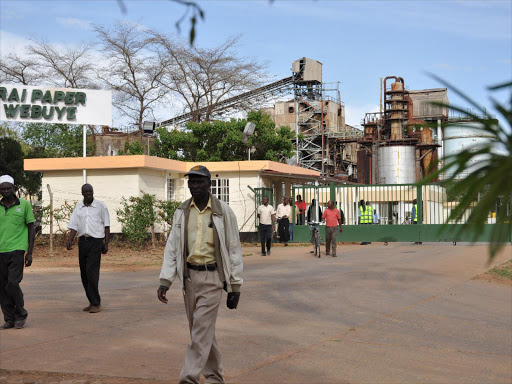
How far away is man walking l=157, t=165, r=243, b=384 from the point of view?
5.72 m

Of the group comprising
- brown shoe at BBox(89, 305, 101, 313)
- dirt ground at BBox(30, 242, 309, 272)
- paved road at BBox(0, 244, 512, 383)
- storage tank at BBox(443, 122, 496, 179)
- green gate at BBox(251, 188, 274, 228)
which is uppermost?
green gate at BBox(251, 188, 274, 228)

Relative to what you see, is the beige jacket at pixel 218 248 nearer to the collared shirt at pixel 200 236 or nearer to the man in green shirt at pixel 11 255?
the collared shirt at pixel 200 236

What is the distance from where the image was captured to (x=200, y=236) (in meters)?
5.79

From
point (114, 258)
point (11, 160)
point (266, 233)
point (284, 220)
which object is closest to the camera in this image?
point (114, 258)

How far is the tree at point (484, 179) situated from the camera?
133 cm

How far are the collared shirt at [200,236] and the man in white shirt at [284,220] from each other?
18889 millimetres

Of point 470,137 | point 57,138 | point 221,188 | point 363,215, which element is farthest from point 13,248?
point 57,138

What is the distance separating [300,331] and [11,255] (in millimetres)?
3733

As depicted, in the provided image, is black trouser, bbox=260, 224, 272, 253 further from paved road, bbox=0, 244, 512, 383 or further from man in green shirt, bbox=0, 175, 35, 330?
man in green shirt, bbox=0, 175, 35, 330

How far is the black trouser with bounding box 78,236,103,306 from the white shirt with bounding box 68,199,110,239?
0.10 m

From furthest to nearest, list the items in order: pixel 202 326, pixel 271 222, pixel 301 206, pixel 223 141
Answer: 1. pixel 223 141
2. pixel 301 206
3. pixel 271 222
4. pixel 202 326

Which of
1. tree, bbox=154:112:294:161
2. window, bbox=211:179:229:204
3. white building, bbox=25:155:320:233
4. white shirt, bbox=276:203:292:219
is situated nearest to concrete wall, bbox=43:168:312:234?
white building, bbox=25:155:320:233

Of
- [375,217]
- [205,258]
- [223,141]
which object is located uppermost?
[223,141]

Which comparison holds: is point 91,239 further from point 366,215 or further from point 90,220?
point 366,215
